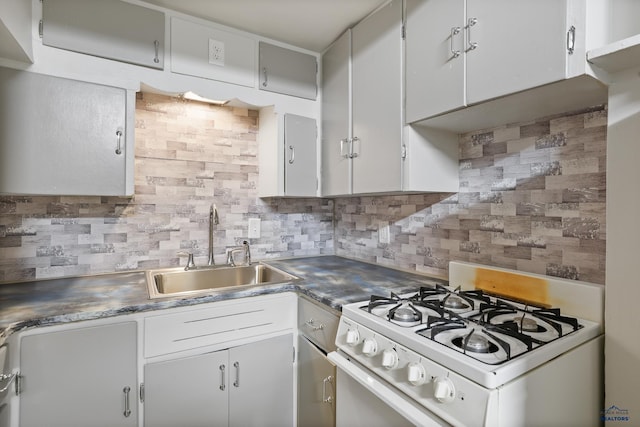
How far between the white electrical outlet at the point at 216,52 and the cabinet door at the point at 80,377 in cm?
143

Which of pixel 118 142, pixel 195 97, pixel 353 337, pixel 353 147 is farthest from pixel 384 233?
pixel 118 142

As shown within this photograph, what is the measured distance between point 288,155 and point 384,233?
0.80m

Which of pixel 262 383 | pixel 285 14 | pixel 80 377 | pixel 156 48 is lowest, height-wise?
pixel 262 383

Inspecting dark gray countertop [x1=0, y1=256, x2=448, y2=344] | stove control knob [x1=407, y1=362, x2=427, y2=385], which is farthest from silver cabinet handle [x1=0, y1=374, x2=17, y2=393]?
stove control knob [x1=407, y1=362, x2=427, y2=385]

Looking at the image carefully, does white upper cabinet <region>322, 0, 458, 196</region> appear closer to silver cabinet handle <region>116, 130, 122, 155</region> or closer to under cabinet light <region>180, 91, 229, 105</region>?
under cabinet light <region>180, 91, 229, 105</region>

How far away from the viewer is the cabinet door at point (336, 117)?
6.25ft

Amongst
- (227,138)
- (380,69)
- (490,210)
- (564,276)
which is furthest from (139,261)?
(564,276)

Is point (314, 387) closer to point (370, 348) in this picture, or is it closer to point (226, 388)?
point (226, 388)

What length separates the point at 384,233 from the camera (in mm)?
2094

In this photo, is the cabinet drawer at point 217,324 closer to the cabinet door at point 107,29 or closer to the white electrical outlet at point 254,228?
the white electrical outlet at point 254,228

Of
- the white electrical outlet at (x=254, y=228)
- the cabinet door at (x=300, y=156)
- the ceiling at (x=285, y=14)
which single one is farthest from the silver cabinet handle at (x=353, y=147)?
the white electrical outlet at (x=254, y=228)

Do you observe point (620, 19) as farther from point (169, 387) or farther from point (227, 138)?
point (169, 387)

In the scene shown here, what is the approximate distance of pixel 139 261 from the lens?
1.87m

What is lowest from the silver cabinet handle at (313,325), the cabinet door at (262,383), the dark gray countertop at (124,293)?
the cabinet door at (262,383)
